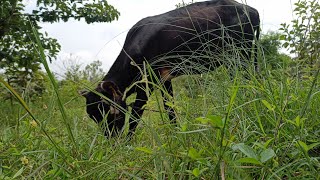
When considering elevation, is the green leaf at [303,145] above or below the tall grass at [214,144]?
above

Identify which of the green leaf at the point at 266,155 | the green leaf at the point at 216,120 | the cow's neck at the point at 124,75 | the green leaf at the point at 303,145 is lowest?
the cow's neck at the point at 124,75

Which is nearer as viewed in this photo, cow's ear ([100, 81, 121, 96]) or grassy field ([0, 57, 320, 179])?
grassy field ([0, 57, 320, 179])

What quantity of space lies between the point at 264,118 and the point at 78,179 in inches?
29.5

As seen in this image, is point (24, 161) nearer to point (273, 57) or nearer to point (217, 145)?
point (217, 145)

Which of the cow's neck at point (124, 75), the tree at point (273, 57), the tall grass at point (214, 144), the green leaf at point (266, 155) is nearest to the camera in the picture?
the green leaf at point (266, 155)

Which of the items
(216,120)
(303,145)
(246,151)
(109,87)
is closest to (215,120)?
(216,120)

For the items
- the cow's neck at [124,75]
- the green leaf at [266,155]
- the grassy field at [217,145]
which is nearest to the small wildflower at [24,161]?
the grassy field at [217,145]

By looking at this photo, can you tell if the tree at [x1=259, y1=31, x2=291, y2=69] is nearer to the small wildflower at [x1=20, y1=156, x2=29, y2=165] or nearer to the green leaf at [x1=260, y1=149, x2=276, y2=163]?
the green leaf at [x1=260, y1=149, x2=276, y2=163]

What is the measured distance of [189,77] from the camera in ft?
7.35

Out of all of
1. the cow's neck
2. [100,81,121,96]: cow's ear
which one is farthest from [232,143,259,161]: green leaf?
the cow's neck

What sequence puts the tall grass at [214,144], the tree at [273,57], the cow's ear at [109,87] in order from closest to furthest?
the tall grass at [214,144], the tree at [273,57], the cow's ear at [109,87]

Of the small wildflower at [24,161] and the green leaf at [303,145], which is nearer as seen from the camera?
the green leaf at [303,145]

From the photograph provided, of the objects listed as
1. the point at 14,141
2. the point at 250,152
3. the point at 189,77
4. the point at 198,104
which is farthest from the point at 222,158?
the point at 14,141

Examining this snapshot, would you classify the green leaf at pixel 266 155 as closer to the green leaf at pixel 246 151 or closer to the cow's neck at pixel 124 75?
the green leaf at pixel 246 151
